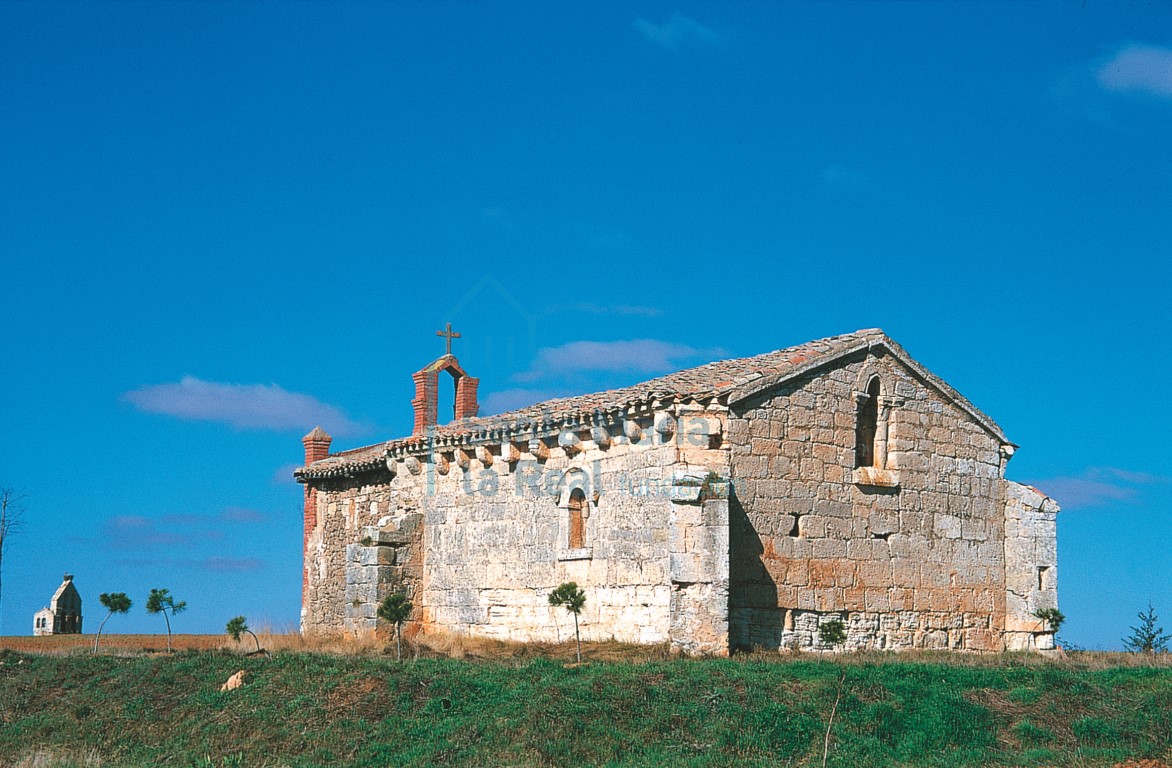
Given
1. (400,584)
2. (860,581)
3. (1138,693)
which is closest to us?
(1138,693)

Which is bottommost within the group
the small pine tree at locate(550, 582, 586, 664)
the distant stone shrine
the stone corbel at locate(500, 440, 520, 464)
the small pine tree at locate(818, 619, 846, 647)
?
the distant stone shrine

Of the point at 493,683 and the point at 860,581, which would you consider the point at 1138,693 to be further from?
the point at 493,683

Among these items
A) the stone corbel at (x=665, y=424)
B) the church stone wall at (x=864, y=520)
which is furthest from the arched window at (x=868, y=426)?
the stone corbel at (x=665, y=424)

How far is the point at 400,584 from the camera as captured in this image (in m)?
23.1

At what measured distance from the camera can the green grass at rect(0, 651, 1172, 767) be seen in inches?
488

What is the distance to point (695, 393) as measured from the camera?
17.6 metres

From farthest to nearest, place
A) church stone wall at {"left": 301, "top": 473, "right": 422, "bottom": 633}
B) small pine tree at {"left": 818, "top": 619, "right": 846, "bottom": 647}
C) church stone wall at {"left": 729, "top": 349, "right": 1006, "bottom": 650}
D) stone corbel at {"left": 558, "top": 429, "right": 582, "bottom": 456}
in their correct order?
church stone wall at {"left": 301, "top": 473, "right": 422, "bottom": 633}
stone corbel at {"left": 558, "top": 429, "right": 582, "bottom": 456}
small pine tree at {"left": 818, "top": 619, "right": 846, "bottom": 647}
church stone wall at {"left": 729, "top": 349, "right": 1006, "bottom": 650}

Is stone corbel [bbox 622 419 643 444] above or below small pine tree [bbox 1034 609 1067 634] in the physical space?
above

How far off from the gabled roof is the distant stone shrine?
15051mm

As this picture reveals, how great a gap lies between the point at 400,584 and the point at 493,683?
870 centimetres

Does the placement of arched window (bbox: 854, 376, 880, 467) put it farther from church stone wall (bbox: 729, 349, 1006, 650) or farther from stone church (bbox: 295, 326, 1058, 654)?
church stone wall (bbox: 729, 349, 1006, 650)

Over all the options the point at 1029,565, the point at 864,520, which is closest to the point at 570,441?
the point at 864,520

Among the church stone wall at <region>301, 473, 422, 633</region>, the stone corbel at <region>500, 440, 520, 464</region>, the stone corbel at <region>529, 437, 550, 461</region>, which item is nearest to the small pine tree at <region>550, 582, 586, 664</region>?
the stone corbel at <region>529, 437, 550, 461</region>

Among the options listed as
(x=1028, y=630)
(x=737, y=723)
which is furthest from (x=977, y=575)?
(x=737, y=723)
